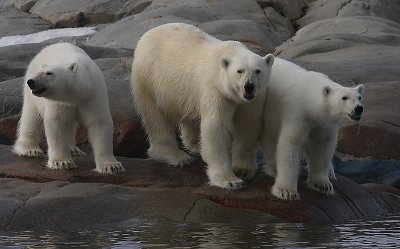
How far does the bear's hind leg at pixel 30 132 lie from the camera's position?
912cm

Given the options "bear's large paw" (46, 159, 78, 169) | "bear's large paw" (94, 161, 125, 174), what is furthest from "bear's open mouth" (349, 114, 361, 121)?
"bear's large paw" (46, 159, 78, 169)

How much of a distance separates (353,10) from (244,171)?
54.9 ft

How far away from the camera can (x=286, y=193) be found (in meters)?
7.79

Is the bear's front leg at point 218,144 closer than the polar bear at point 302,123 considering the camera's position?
A: No

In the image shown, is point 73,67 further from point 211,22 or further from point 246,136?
point 211,22

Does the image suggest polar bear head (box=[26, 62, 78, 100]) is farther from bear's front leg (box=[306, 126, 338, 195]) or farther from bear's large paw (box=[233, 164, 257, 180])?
bear's front leg (box=[306, 126, 338, 195])

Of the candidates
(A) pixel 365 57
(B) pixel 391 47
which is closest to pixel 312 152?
(A) pixel 365 57

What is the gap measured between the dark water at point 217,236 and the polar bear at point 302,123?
2.32ft

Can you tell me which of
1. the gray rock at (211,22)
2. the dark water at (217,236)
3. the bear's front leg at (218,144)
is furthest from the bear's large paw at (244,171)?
the gray rock at (211,22)

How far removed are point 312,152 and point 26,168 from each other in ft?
8.84

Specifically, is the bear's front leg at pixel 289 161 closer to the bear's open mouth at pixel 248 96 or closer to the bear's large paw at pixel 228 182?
the bear's large paw at pixel 228 182

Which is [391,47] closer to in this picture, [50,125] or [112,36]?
[112,36]

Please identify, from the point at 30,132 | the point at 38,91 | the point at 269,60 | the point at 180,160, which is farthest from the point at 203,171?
the point at 30,132

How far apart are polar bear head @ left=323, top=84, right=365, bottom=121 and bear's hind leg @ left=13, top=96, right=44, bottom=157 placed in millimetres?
3075
